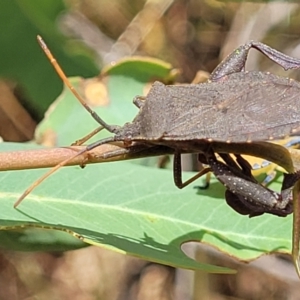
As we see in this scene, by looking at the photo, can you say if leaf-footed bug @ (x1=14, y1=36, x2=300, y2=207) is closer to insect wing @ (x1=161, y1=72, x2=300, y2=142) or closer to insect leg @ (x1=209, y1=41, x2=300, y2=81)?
insect wing @ (x1=161, y1=72, x2=300, y2=142)

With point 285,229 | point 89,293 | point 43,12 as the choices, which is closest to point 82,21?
point 43,12

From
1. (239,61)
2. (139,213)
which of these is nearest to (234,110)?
(239,61)

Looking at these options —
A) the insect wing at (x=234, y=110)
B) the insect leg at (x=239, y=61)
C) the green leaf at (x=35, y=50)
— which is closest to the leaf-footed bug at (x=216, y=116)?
the insect wing at (x=234, y=110)

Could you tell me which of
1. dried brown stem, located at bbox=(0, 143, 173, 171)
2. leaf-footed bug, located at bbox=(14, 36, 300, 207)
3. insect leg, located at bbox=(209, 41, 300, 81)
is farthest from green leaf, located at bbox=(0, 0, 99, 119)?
dried brown stem, located at bbox=(0, 143, 173, 171)

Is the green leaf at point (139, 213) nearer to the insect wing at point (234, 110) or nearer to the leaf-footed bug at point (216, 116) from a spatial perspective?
the leaf-footed bug at point (216, 116)

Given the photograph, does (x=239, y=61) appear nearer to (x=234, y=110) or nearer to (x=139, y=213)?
(x=234, y=110)

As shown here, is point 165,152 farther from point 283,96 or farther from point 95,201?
point 95,201

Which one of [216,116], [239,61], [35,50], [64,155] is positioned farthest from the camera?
[35,50]

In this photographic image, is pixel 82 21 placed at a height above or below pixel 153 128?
below
